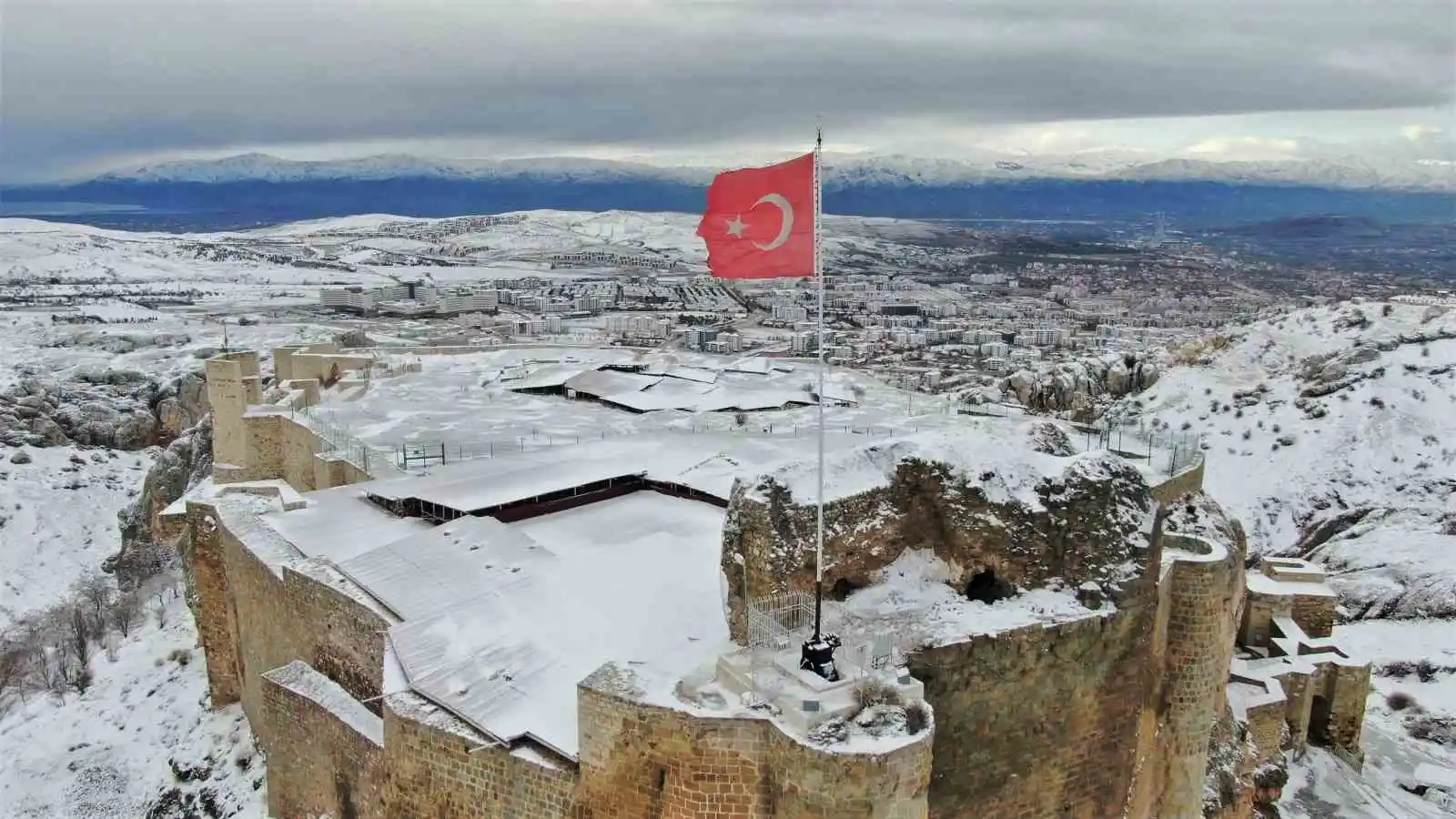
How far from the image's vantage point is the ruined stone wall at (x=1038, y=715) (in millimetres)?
11391

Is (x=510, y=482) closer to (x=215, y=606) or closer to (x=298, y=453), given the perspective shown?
(x=215, y=606)

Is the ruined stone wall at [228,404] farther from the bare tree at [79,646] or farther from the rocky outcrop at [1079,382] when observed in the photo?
the rocky outcrop at [1079,382]

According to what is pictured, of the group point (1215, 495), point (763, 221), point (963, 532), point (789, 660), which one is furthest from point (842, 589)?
point (1215, 495)

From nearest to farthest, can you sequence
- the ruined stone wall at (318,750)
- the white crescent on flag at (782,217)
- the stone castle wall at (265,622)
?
the white crescent on flag at (782,217)
the ruined stone wall at (318,750)
the stone castle wall at (265,622)

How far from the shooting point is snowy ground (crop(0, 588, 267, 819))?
1916 centimetres

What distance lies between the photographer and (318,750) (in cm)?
1505

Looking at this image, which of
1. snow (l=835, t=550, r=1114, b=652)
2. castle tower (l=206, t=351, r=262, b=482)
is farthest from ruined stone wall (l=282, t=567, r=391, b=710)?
castle tower (l=206, t=351, r=262, b=482)

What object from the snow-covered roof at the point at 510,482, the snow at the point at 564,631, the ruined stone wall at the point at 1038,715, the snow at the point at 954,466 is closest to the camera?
the ruined stone wall at the point at 1038,715

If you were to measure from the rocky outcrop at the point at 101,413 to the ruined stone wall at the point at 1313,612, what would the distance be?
6231 cm

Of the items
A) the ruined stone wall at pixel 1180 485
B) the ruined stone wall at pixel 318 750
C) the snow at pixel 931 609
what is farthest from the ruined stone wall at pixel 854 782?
the ruined stone wall at pixel 1180 485

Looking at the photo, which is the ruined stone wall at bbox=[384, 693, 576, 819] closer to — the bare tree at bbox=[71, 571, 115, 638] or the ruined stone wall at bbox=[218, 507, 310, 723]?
the ruined stone wall at bbox=[218, 507, 310, 723]

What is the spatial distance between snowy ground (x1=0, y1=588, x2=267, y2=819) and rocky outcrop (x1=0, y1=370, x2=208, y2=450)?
141ft

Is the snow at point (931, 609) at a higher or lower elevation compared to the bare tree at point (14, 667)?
higher

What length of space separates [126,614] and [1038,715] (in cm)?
3151
